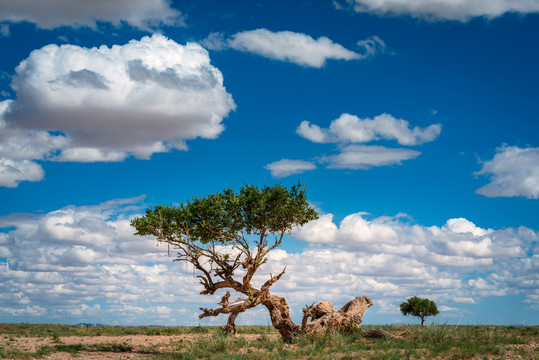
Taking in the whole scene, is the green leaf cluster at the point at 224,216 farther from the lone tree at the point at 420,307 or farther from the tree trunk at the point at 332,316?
the lone tree at the point at 420,307

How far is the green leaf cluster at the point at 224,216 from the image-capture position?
3138cm

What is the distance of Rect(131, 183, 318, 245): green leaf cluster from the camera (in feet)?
103

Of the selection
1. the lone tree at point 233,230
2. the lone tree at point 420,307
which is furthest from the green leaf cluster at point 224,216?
the lone tree at point 420,307

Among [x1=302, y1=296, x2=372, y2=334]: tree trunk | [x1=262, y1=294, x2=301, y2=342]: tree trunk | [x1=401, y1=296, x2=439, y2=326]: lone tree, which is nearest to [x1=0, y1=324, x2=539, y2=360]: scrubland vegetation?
[x1=302, y1=296, x2=372, y2=334]: tree trunk

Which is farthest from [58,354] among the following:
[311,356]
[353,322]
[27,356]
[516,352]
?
[516,352]

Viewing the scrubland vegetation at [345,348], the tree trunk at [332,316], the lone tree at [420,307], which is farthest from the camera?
the lone tree at [420,307]

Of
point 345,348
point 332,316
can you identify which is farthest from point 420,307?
point 345,348

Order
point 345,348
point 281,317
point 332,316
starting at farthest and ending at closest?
point 281,317, point 332,316, point 345,348

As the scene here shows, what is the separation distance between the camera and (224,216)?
104 ft

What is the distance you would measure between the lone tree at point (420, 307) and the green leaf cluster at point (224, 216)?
38.3 metres

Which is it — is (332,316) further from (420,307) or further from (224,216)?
(420,307)

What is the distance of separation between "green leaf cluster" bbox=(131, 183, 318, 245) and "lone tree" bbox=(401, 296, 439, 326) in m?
38.3

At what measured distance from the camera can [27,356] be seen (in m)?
25.9

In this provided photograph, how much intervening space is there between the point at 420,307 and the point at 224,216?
4155 centimetres
